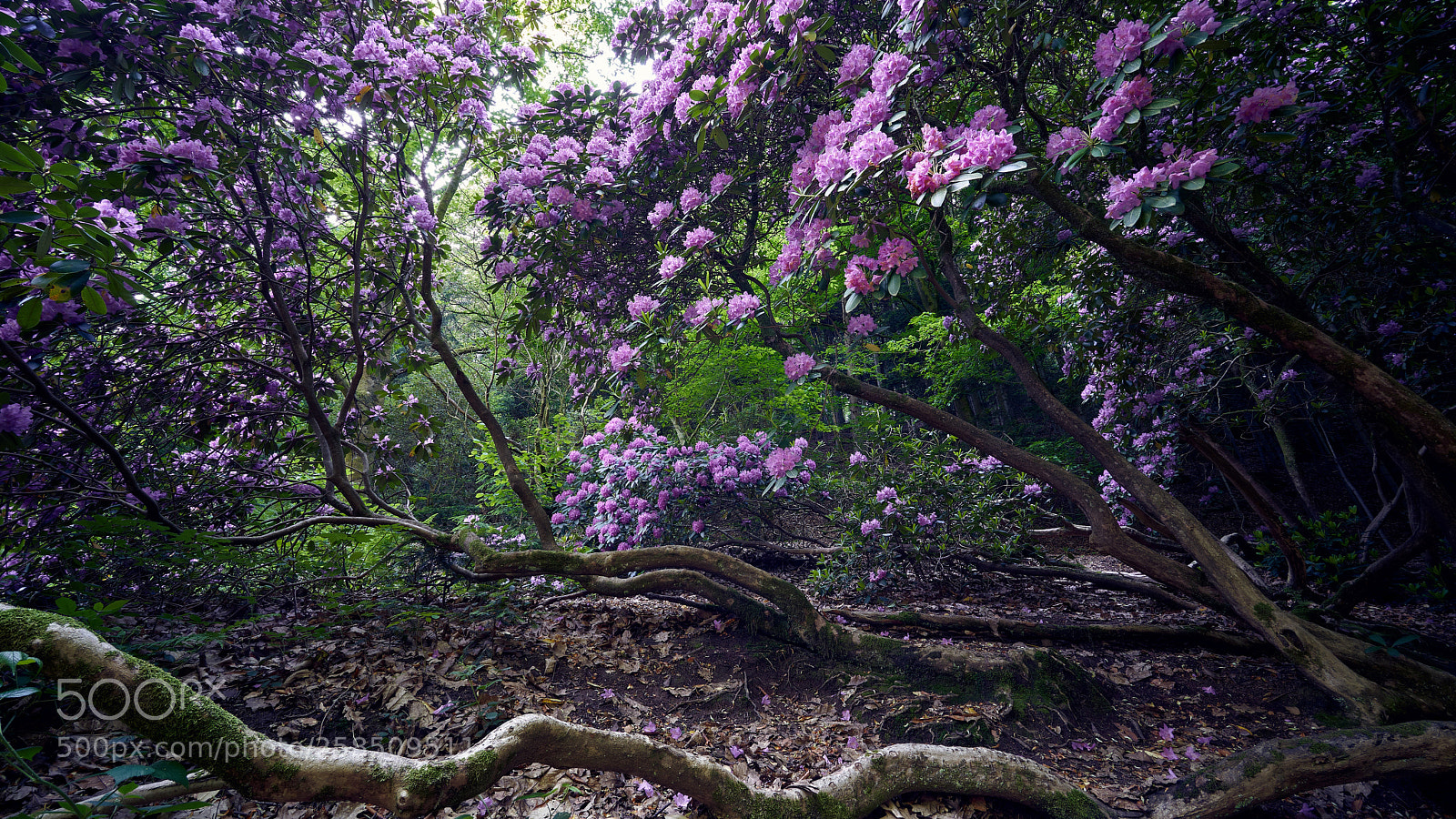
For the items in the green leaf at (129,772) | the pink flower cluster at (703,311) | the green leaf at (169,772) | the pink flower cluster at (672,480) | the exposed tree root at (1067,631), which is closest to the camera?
the green leaf at (129,772)

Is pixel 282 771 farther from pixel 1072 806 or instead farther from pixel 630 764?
pixel 1072 806

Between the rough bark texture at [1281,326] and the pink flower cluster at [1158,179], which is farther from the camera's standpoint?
the rough bark texture at [1281,326]

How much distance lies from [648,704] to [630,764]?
3.41ft

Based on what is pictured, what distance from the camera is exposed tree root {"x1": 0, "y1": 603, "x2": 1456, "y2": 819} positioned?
108 centimetres

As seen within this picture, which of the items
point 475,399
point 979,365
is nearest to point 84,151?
point 475,399

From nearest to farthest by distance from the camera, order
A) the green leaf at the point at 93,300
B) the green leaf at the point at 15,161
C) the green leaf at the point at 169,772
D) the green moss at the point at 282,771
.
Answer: the green leaf at the point at 169,772 < the green leaf at the point at 15,161 < the green moss at the point at 282,771 < the green leaf at the point at 93,300

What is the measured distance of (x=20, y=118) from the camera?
7.05ft

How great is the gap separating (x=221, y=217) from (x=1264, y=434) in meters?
14.7

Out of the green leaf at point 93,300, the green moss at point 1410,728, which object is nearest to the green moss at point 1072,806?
the green moss at point 1410,728

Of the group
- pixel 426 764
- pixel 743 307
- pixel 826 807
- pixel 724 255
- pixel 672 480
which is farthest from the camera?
pixel 672 480

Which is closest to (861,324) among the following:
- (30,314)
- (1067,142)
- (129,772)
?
(1067,142)

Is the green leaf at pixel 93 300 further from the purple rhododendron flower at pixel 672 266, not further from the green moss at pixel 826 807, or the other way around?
the green moss at pixel 826 807

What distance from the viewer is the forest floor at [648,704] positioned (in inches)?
76.7

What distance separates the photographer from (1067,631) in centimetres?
330
